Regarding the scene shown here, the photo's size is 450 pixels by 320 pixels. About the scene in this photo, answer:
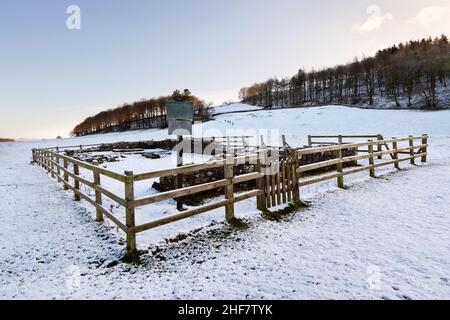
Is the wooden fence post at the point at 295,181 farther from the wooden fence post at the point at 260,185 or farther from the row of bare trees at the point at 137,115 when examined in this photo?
the row of bare trees at the point at 137,115

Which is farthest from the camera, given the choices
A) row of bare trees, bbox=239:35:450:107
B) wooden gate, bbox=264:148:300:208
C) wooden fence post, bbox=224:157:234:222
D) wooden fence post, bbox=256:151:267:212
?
row of bare trees, bbox=239:35:450:107

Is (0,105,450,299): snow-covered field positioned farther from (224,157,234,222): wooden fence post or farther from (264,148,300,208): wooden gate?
(264,148,300,208): wooden gate

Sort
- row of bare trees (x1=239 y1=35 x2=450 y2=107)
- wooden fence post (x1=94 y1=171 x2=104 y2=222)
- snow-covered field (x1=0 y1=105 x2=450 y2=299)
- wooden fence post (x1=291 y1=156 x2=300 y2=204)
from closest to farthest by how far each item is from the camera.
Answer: snow-covered field (x1=0 y1=105 x2=450 y2=299), wooden fence post (x1=94 y1=171 x2=104 y2=222), wooden fence post (x1=291 y1=156 x2=300 y2=204), row of bare trees (x1=239 y1=35 x2=450 y2=107)

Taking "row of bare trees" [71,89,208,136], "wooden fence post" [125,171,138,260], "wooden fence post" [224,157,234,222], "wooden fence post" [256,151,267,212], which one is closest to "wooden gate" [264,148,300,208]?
"wooden fence post" [256,151,267,212]

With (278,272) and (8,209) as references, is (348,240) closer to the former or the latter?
(278,272)

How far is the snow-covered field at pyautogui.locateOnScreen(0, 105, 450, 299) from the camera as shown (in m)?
3.57

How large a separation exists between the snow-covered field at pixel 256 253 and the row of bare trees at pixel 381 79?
53.7 metres

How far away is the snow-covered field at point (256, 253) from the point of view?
3.57 meters

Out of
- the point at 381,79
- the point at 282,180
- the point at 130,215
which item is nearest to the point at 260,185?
the point at 282,180

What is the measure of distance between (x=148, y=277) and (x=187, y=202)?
4440mm

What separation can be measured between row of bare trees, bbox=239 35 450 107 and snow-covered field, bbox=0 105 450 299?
53684mm

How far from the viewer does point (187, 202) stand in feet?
27.4

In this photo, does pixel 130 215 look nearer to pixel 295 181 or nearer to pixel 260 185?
pixel 260 185
